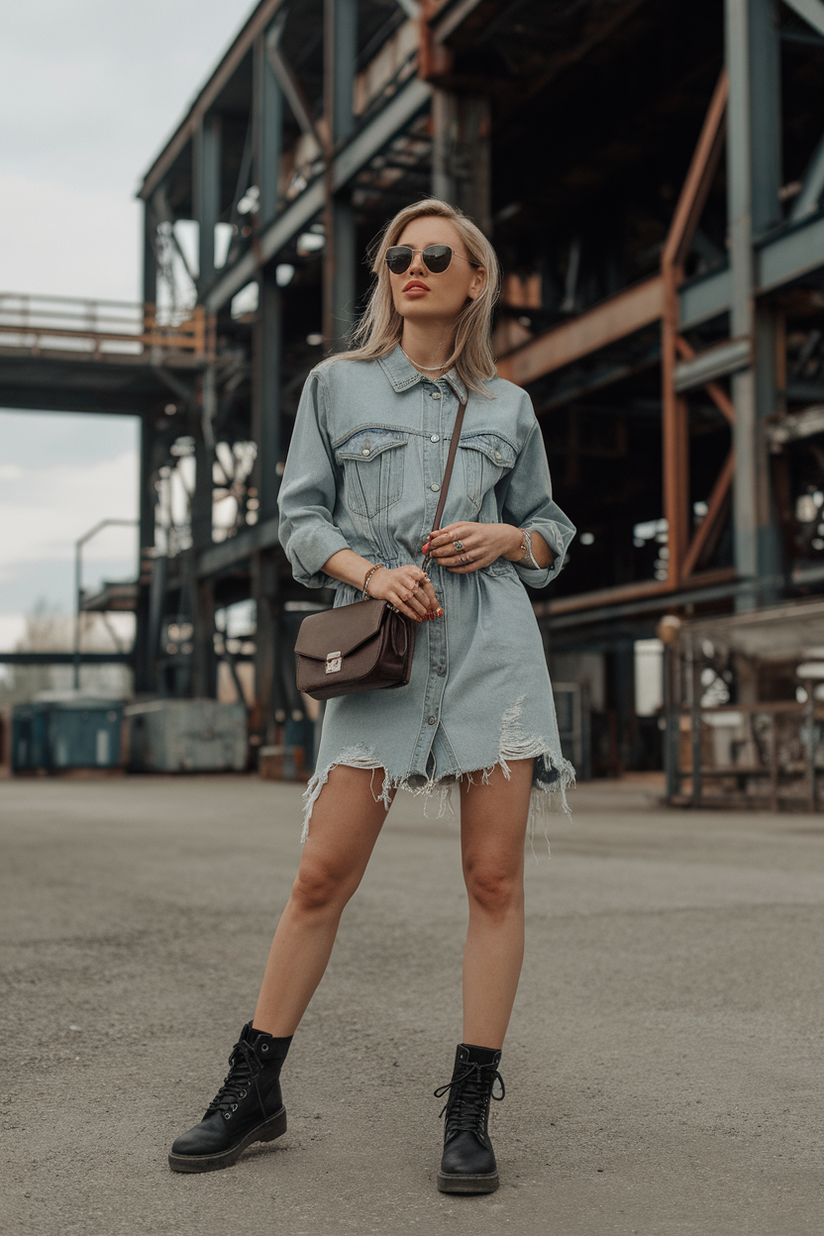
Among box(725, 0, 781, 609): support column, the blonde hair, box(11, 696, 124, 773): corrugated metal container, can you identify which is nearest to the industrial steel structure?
box(725, 0, 781, 609): support column

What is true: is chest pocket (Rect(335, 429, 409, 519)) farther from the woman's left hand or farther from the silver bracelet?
the silver bracelet

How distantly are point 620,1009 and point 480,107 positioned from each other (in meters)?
20.1

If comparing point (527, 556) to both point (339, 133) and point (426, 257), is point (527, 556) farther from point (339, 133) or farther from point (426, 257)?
point (339, 133)

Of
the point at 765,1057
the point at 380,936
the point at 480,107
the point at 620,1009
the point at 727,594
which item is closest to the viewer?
the point at 765,1057

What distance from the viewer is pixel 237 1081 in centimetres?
264

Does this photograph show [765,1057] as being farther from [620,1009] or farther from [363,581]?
[363,581]

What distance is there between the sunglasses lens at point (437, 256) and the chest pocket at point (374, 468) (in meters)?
0.36

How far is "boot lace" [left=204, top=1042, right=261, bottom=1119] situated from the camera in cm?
262

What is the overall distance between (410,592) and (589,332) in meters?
19.1

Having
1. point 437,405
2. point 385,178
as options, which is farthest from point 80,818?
point 385,178

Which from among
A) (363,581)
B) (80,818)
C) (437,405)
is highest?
(437,405)

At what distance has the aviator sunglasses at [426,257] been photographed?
272cm

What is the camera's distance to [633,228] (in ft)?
88.9

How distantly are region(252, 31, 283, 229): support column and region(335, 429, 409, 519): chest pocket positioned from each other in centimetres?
2904
